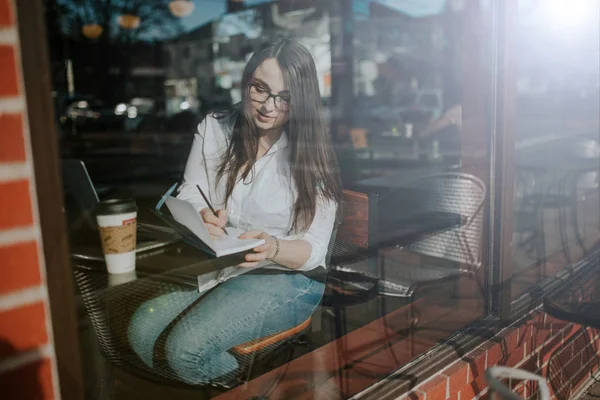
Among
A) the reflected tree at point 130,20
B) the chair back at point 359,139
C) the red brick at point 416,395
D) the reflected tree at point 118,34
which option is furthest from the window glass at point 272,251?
the reflected tree at point 130,20

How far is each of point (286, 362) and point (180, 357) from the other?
0.50m

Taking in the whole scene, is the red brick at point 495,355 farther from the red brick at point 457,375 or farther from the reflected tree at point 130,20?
the reflected tree at point 130,20

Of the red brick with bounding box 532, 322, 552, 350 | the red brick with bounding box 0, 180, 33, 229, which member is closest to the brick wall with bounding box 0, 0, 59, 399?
the red brick with bounding box 0, 180, 33, 229

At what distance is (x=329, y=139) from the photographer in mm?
2150

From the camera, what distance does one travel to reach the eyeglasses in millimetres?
2037

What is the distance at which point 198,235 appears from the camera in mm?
1622

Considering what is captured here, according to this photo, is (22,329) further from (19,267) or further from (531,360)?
(531,360)

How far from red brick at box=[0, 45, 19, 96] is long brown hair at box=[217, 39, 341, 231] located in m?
1.22

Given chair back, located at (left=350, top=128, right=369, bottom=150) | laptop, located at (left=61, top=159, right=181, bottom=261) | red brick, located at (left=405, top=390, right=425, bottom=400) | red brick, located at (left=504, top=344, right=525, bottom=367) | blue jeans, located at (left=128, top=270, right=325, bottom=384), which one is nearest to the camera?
laptop, located at (left=61, top=159, right=181, bottom=261)

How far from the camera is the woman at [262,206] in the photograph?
1.76m

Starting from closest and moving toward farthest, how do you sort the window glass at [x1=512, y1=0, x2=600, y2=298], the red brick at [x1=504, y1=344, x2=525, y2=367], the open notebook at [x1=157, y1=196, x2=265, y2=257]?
the open notebook at [x1=157, y1=196, x2=265, y2=257]
the red brick at [x1=504, y1=344, x2=525, y2=367]
the window glass at [x1=512, y1=0, x2=600, y2=298]

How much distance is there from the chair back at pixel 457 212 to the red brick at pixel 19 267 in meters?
2.08

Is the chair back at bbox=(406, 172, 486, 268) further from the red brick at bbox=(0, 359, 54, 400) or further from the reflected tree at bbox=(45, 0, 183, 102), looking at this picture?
the reflected tree at bbox=(45, 0, 183, 102)

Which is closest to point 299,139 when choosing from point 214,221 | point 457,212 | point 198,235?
point 214,221
